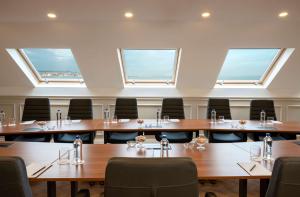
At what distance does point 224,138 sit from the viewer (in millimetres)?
3980

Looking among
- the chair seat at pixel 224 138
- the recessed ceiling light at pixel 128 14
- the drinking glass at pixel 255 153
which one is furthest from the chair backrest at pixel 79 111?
the drinking glass at pixel 255 153

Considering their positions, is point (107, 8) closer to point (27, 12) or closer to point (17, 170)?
point (27, 12)

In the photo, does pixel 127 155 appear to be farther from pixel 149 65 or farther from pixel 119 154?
pixel 149 65

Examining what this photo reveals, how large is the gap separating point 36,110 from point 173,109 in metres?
2.42

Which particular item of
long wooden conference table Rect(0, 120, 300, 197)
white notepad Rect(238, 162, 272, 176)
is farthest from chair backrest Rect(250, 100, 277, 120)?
white notepad Rect(238, 162, 272, 176)

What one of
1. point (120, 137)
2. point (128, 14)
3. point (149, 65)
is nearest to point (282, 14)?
point (128, 14)

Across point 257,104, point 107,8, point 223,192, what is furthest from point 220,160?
point 257,104

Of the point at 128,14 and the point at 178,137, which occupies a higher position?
the point at 128,14

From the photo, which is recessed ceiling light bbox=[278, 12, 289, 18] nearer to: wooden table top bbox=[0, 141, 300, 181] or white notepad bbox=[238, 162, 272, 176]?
wooden table top bbox=[0, 141, 300, 181]

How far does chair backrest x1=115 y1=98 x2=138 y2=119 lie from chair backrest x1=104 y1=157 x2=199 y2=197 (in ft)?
10.8

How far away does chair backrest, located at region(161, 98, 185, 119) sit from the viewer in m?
4.54

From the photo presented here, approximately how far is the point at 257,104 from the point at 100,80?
127 inches

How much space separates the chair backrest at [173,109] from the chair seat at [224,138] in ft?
2.44

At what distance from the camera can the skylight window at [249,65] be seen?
5.23 m
